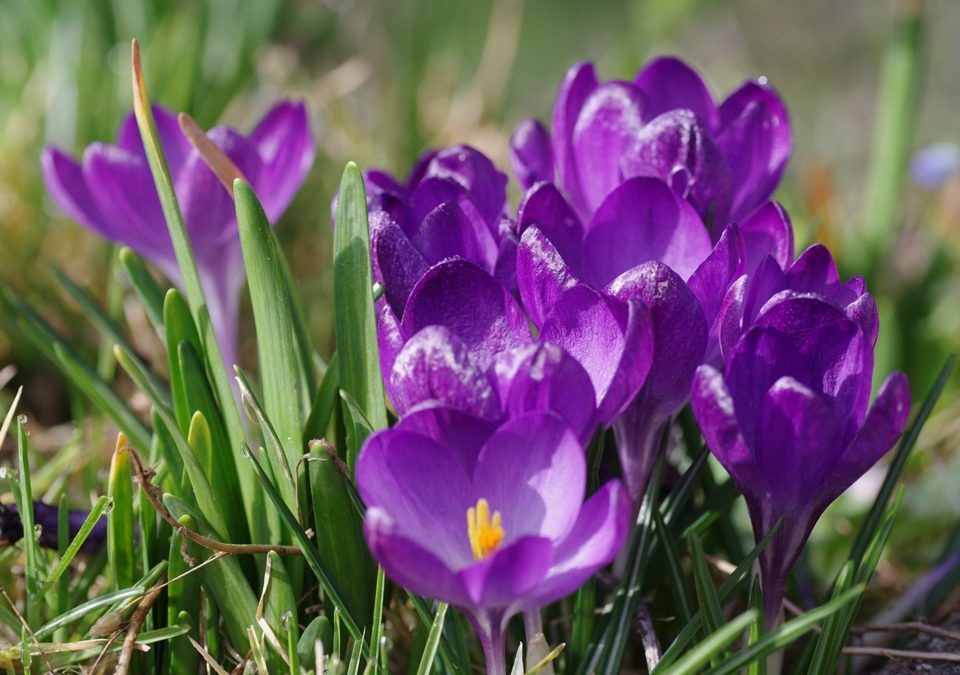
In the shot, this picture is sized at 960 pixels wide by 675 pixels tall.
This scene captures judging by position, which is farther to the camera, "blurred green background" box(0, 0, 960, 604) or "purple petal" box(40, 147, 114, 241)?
"blurred green background" box(0, 0, 960, 604)

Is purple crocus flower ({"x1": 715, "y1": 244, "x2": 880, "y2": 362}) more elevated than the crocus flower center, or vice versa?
purple crocus flower ({"x1": 715, "y1": 244, "x2": 880, "y2": 362})

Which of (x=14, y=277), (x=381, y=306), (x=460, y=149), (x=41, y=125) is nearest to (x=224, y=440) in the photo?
(x=381, y=306)

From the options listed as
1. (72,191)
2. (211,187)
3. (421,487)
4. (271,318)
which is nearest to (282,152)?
(211,187)

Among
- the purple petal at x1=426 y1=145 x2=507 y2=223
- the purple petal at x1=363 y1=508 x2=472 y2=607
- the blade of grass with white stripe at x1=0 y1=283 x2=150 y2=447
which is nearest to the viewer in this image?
the purple petal at x1=363 y1=508 x2=472 y2=607

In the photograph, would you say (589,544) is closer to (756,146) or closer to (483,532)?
(483,532)

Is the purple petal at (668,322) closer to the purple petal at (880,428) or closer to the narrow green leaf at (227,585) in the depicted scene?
the purple petal at (880,428)

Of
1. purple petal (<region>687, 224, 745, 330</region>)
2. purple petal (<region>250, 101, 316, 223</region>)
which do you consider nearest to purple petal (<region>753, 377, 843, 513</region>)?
purple petal (<region>687, 224, 745, 330</region>)

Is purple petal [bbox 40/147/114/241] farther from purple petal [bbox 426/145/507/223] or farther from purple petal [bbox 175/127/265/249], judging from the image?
purple petal [bbox 426/145/507/223]

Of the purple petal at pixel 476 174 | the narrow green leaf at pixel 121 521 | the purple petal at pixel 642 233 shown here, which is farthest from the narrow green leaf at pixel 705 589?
the narrow green leaf at pixel 121 521
